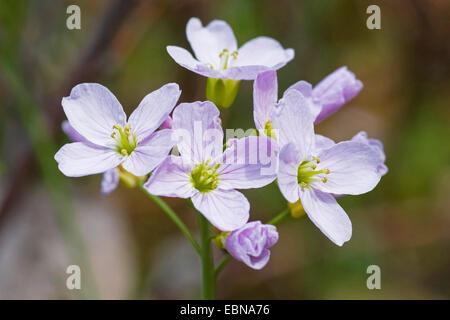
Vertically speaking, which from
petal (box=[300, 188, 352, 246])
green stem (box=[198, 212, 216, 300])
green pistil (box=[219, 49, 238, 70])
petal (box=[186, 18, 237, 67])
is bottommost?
green stem (box=[198, 212, 216, 300])

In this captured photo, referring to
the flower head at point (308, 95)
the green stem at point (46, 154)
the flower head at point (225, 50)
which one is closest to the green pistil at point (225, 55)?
the flower head at point (225, 50)

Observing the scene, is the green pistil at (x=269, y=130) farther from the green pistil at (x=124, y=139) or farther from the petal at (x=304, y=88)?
the green pistil at (x=124, y=139)

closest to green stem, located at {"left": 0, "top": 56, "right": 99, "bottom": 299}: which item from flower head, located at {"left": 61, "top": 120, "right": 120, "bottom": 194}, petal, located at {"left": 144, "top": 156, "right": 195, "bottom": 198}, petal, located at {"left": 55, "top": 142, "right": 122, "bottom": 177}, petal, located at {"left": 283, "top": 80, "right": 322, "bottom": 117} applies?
flower head, located at {"left": 61, "top": 120, "right": 120, "bottom": 194}

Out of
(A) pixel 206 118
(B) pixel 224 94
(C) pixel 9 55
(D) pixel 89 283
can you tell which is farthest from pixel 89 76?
(A) pixel 206 118

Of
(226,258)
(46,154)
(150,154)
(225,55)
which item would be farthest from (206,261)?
(46,154)

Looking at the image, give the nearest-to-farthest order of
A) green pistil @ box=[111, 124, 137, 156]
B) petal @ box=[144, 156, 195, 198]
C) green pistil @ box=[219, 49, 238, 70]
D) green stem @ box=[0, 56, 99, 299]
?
petal @ box=[144, 156, 195, 198], green pistil @ box=[111, 124, 137, 156], green pistil @ box=[219, 49, 238, 70], green stem @ box=[0, 56, 99, 299]

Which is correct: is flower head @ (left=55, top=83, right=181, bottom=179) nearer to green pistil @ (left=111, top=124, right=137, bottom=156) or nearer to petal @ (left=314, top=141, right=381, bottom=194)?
green pistil @ (left=111, top=124, right=137, bottom=156)

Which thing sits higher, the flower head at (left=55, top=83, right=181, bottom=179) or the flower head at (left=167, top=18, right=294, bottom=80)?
the flower head at (left=167, top=18, right=294, bottom=80)
